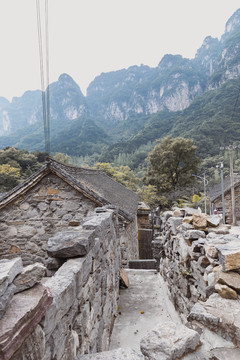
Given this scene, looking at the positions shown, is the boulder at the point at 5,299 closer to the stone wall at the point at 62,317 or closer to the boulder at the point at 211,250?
the stone wall at the point at 62,317

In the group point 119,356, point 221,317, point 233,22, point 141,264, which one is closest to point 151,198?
point 141,264

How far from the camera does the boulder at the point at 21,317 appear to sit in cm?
84

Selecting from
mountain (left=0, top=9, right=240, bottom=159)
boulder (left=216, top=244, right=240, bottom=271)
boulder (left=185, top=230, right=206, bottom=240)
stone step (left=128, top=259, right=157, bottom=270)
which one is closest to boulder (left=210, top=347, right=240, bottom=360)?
boulder (left=216, top=244, right=240, bottom=271)

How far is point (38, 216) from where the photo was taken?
19.7 feet

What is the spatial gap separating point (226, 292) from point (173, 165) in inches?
1274

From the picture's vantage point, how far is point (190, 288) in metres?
3.56

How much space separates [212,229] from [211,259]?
1.02 m

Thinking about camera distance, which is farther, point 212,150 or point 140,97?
point 140,97

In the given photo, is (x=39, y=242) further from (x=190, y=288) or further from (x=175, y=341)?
→ (x=175, y=341)

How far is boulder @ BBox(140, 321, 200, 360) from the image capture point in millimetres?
1613

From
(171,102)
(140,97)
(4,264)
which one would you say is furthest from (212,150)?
(140,97)

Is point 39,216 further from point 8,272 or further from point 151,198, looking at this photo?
point 151,198

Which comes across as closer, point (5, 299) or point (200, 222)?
point (5, 299)

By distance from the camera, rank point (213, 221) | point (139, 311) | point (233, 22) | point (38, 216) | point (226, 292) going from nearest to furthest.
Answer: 1. point (226, 292)
2. point (213, 221)
3. point (139, 311)
4. point (38, 216)
5. point (233, 22)
